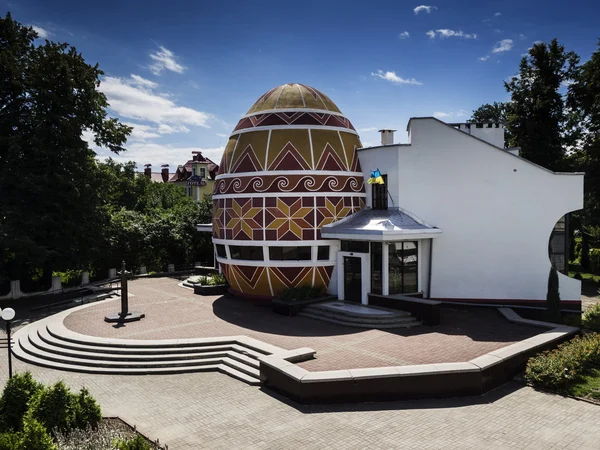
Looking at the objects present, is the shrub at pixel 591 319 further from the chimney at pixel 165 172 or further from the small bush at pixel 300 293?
the chimney at pixel 165 172

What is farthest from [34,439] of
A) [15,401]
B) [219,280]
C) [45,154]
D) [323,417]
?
[45,154]

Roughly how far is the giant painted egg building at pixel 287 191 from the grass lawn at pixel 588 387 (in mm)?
11640

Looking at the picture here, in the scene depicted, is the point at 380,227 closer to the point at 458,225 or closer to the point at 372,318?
the point at 458,225

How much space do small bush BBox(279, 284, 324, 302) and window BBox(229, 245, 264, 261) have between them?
224 centimetres

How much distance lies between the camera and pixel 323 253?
22016mm

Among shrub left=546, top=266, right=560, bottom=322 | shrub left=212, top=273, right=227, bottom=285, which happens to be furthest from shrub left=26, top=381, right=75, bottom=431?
shrub left=546, top=266, right=560, bottom=322

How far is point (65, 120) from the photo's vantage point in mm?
24812

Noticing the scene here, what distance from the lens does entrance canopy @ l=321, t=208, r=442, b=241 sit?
19.2 meters

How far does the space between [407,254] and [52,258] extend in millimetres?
19857

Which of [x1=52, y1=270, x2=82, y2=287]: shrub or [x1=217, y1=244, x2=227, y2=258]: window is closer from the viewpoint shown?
[x1=217, y1=244, x2=227, y2=258]: window

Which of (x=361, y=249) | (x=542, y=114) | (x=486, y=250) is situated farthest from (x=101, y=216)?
(x=542, y=114)

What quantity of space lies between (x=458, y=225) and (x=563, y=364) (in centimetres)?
888

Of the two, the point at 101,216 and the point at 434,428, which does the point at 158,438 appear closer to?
the point at 434,428

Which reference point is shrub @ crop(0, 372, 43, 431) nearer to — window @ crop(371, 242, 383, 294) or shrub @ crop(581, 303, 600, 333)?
window @ crop(371, 242, 383, 294)
